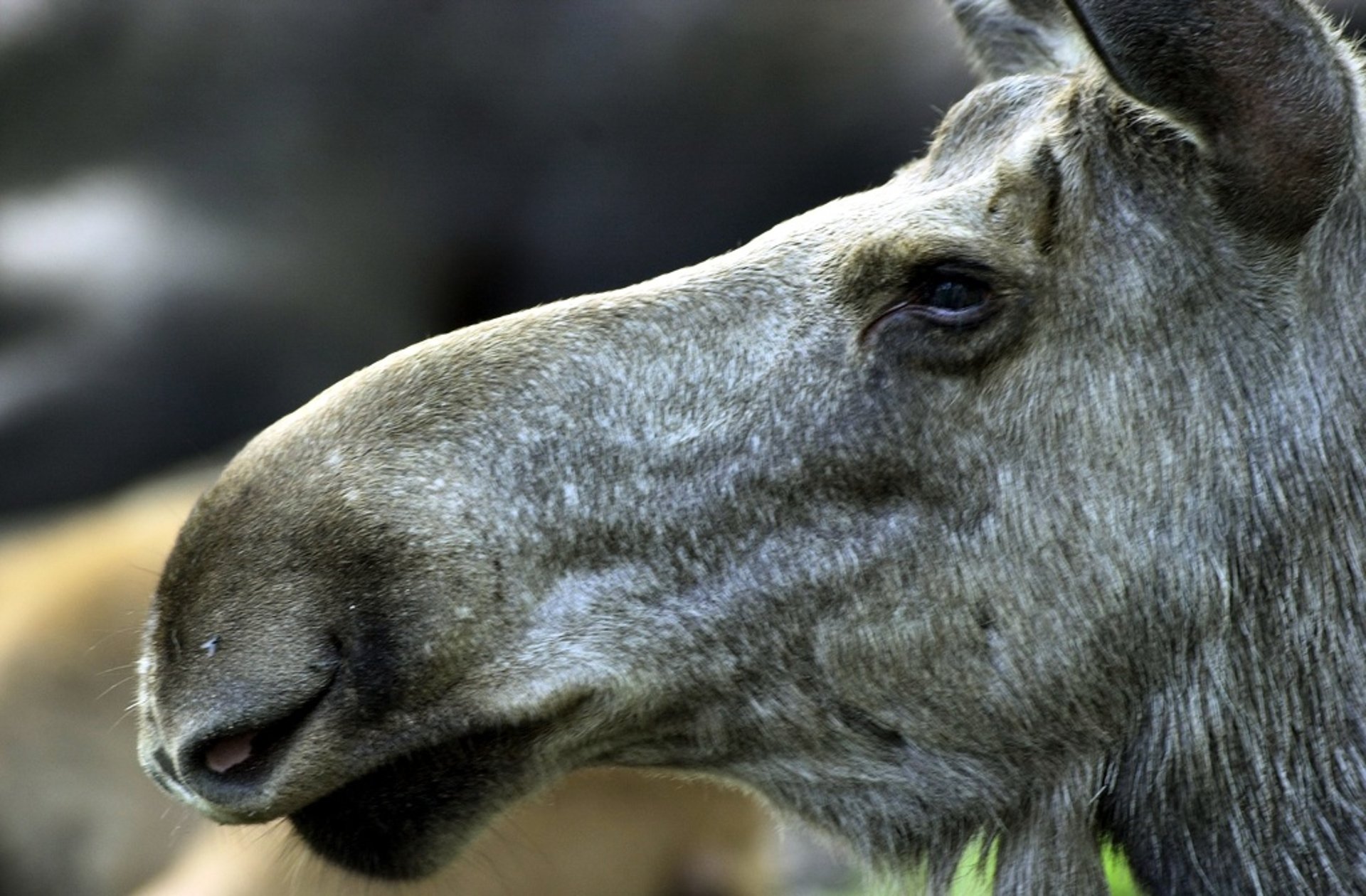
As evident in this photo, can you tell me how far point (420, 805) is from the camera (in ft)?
8.54

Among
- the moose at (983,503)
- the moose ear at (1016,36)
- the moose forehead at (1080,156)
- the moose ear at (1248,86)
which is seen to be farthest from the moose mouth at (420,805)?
the moose ear at (1016,36)

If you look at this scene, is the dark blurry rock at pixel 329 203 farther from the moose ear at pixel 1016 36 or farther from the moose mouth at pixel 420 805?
Result: the moose mouth at pixel 420 805

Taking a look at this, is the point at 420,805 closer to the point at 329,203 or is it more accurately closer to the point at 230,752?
the point at 230,752

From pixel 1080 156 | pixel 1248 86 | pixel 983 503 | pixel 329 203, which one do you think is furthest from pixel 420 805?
pixel 329 203

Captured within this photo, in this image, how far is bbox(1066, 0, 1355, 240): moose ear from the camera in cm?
246

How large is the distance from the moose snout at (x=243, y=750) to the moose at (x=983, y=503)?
143mm

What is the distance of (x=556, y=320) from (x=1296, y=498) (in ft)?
3.62

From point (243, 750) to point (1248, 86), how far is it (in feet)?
5.31

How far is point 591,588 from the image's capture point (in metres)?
2.61

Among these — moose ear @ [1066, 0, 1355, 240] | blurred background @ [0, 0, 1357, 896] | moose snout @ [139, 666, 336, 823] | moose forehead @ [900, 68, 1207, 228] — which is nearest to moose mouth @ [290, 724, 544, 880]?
moose snout @ [139, 666, 336, 823]

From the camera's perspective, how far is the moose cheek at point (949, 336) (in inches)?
104

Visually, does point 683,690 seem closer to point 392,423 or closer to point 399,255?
point 392,423

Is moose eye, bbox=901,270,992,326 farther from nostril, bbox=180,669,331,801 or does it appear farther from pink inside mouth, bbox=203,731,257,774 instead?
pink inside mouth, bbox=203,731,257,774

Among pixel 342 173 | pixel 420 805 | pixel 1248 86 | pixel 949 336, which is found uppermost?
pixel 1248 86
